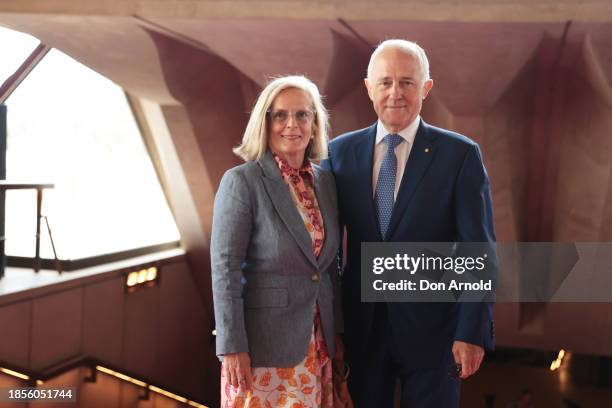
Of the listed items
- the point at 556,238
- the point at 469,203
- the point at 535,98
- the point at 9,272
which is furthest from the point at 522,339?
the point at 469,203

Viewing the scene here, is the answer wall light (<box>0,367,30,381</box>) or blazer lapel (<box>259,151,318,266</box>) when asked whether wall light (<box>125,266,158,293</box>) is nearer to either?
wall light (<box>0,367,30,381</box>)

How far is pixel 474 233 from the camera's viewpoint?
228cm

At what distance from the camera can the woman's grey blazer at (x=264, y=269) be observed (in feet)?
7.11

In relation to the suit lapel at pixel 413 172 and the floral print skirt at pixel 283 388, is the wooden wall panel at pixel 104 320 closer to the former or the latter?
the floral print skirt at pixel 283 388

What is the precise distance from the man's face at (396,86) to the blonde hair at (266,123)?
0.69ft

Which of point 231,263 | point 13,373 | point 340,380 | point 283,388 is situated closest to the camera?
point 231,263

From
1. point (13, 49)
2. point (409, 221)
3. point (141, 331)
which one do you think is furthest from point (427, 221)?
point (141, 331)

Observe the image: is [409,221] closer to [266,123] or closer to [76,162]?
[266,123]

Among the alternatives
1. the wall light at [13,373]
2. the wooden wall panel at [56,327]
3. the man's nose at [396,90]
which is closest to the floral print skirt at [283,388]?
the man's nose at [396,90]

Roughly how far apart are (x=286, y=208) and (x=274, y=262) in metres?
0.18

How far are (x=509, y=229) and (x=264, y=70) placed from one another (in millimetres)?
2796

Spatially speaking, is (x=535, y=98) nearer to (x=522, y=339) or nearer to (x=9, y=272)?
(x=522, y=339)

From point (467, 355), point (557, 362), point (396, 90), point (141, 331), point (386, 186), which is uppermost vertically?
point (396, 90)

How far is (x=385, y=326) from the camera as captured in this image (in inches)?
94.3
